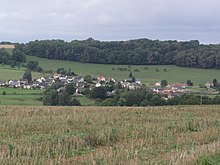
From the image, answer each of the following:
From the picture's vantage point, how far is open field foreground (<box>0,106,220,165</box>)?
1123cm

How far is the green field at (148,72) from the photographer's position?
7838 centimetres

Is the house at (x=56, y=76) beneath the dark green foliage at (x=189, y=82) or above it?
above

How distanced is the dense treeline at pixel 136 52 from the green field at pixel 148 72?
5.25 feet

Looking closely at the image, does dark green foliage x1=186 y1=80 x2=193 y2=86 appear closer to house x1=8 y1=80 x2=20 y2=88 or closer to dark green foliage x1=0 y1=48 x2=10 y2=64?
house x1=8 y1=80 x2=20 y2=88

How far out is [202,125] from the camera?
20.1 meters

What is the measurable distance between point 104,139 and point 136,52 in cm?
7682

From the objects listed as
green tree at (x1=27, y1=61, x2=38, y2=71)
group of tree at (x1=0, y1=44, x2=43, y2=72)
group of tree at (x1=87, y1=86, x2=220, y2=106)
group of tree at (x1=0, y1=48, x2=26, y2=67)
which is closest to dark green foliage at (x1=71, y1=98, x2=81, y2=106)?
group of tree at (x1=87, y1=86, x2=220, y2=106)

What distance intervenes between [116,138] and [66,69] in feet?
236

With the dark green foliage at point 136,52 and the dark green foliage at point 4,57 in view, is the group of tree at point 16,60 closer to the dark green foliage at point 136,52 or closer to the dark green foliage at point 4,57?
the dark green foliage at point 4,57

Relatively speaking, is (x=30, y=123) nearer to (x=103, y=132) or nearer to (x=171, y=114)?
(x=103, y=132)

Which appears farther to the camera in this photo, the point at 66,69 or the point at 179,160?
the point at 66,69

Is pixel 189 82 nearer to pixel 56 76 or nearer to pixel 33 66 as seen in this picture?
pixel 56 76

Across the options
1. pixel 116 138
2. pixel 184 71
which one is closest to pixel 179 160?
pixel 116 138

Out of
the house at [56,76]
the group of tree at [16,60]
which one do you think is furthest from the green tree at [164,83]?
the group of tree at [16,60]
